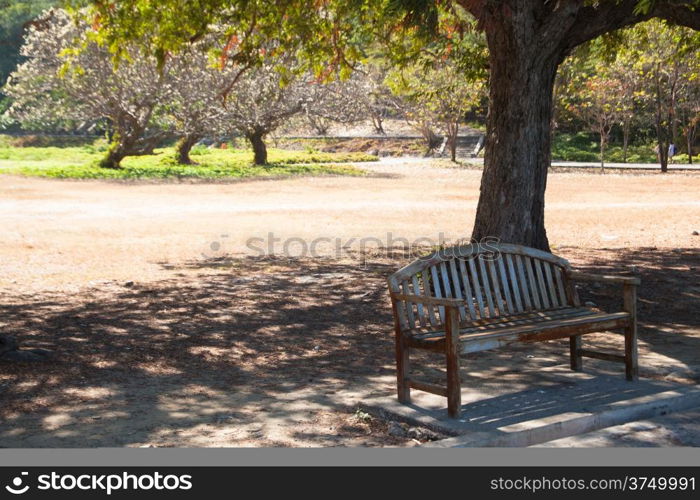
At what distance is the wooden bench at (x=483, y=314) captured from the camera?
5703 millimetres

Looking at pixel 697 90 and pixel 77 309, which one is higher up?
pixel 697 90

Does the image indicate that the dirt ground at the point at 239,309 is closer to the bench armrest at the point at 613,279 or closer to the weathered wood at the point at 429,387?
the weathered wood at the point at 429,387

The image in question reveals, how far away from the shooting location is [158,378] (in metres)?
7.09

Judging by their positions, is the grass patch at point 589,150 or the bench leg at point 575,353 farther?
the grass patch at point 589,150

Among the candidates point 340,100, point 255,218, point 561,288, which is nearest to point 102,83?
point 340,100

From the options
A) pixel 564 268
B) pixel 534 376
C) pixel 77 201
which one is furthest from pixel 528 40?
pixel 77 201

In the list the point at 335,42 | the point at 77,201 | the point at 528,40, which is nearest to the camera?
the point at 528,40

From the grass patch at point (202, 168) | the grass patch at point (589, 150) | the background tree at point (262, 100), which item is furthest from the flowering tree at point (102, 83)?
the grass patch at point (589, 150)

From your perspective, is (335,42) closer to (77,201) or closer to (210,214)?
(210,214)

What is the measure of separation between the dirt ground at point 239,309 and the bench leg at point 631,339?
0.50 m

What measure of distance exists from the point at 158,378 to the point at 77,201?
18.8m

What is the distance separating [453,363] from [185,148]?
36.7 m

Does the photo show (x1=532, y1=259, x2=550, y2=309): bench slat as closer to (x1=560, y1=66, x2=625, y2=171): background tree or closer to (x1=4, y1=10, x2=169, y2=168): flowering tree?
(x1=4, y1=10, x2=169, y2=168): flowering tree

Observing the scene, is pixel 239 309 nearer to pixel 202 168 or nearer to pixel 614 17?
pixel 614 17
